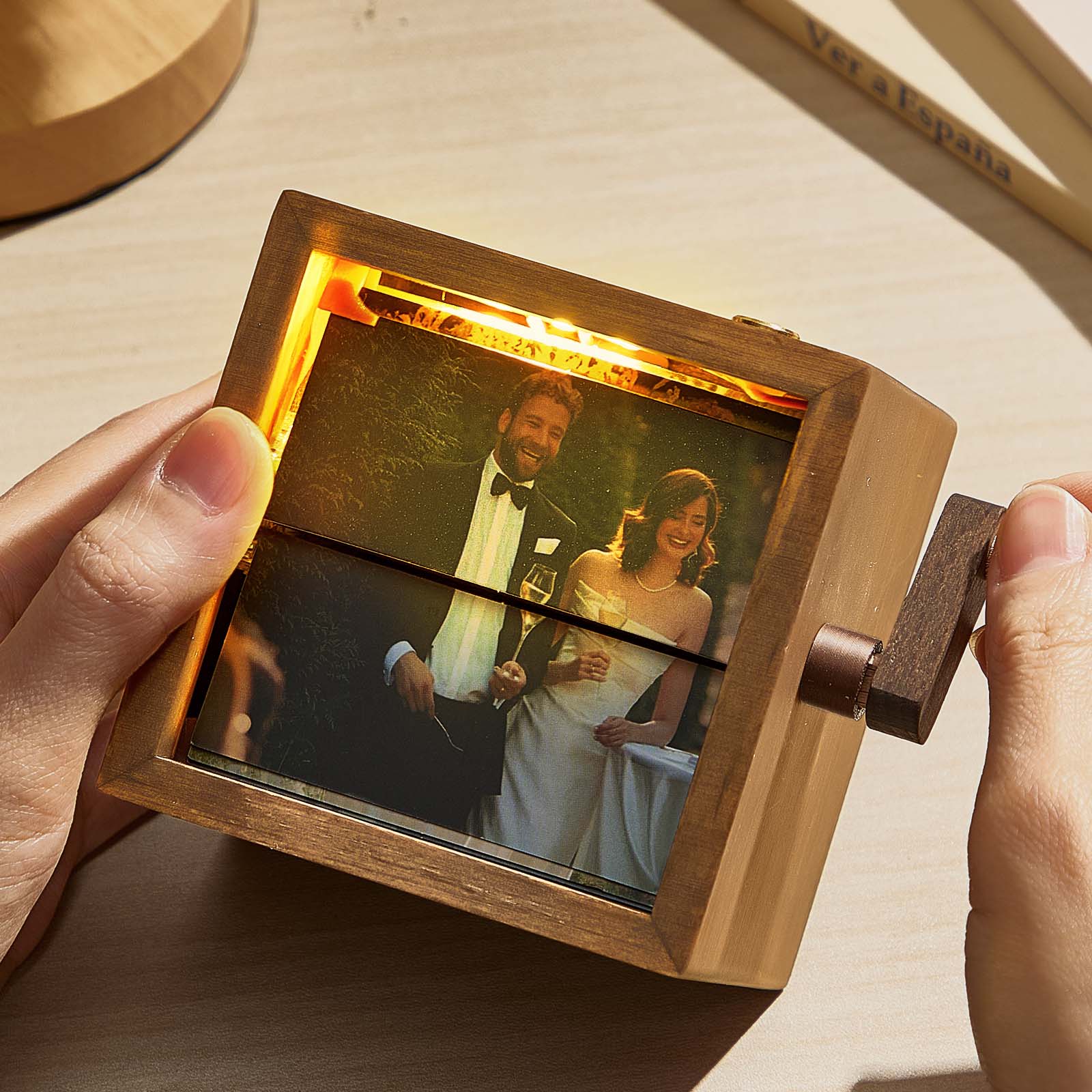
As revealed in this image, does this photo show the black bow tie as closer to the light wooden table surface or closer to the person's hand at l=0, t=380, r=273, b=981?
the person's hand at l=0, t=380, r=273, b=981

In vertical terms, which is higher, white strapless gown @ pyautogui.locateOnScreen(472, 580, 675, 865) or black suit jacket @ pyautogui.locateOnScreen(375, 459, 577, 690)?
black suit jacket @ pyautogui.locateOnScreen(375, 459, 577, 690)

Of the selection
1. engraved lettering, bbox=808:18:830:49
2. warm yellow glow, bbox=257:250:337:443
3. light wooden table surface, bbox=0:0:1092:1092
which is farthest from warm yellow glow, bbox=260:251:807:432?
engraved lettering, bbox=808:18:830:49

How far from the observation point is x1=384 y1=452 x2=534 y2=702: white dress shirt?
41 cm

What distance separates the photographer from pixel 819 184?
25.9 inches

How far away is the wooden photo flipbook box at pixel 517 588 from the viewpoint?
0.38m

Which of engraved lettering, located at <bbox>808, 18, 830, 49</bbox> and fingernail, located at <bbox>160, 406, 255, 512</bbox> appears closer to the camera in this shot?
fingernail, located at <bbox>160, 406, 255, 512</bbox>

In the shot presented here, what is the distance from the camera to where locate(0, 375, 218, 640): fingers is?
545 mm

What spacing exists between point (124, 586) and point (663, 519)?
196 millimetres

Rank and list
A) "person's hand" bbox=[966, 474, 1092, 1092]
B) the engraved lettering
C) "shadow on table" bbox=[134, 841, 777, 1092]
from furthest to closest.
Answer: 1. the engraved lettering
2. "shadow on table" bbox=[134, 841, 777, 1092]
3. "person's hand" bbox=[966, 474, 1092, 1092]

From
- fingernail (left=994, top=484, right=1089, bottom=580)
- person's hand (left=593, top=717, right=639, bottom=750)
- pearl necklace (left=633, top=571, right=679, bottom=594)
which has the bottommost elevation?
person's hand (left=593, top=717, right=639, bottom=750)

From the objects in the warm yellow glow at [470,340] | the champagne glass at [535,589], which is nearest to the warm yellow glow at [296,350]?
the warm yellow glow at [470,340]

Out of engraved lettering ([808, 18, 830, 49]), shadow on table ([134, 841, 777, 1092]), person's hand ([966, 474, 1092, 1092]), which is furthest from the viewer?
engraved lettering ([808, 18, 830, 49])

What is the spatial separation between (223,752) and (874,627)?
0.27 m

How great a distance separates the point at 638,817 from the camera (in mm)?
396
